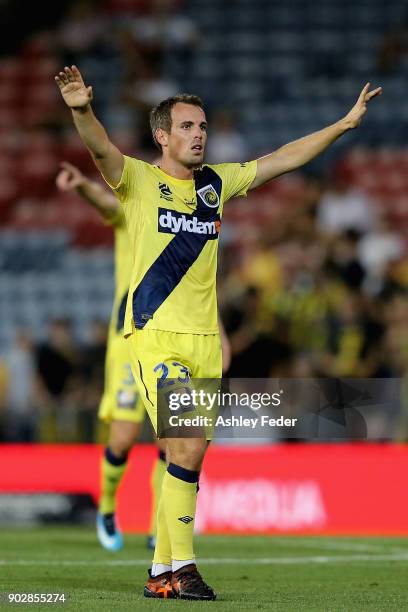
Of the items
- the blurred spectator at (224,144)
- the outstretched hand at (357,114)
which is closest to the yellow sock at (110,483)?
the outstretched hand at (357,114)

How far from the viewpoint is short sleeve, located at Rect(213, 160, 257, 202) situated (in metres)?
7.32

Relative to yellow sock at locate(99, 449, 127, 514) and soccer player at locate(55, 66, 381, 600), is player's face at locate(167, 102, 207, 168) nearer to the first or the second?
soccer player at locate(55, 66, 381, 600)

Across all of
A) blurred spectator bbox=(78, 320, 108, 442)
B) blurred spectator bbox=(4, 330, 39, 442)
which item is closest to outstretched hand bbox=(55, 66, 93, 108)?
blurred spectator bbox=(78, 320, 108, 442)

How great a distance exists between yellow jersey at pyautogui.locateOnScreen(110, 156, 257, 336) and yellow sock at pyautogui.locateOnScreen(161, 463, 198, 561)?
76 cm

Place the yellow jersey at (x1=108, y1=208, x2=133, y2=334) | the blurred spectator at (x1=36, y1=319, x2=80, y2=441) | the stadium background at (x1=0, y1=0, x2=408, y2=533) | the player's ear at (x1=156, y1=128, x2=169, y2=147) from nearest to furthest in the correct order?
the player's ear at (x1=156, y1=128, x2=169, y2=147) → the yellow jersey at (x1=108, y1=208, x2=133, y2=334) → the stadium background at (x1=0, y1=0, x2=408, y2=533) → the blurred spectator at (x1=36, y1=319, x2=80, y2=441)

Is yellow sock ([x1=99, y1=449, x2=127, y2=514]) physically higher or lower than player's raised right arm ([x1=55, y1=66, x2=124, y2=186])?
lower

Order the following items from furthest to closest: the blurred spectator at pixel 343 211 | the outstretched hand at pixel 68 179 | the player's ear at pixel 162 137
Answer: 1. the blurred spectator at pixel 343 211
2. the outstretched hand at pixel 68 179
3. the player's ear at pixel 162 137

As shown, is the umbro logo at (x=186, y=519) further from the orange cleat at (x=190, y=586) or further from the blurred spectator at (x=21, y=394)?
the blurred spectator at (x=21, y=394)

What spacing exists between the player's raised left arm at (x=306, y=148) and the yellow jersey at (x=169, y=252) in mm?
509

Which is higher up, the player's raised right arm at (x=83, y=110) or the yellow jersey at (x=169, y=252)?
the player's raised right arm at (x=83, y=110)

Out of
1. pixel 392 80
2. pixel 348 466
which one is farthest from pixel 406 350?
pixel 392 80

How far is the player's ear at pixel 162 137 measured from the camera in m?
7.11

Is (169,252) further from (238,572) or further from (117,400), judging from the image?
(117,400)

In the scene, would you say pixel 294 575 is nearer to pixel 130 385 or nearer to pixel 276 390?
pixel 276 390
